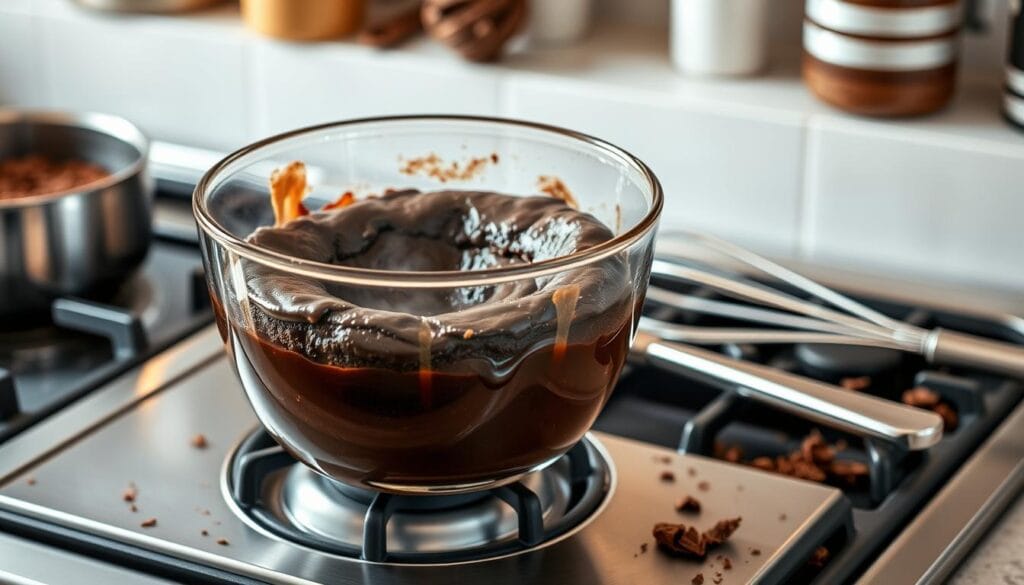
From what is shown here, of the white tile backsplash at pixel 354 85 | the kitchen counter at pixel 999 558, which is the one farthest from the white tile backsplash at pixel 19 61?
the kitchen counter at pixel 999 558

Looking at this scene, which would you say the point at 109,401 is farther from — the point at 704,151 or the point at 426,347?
the point at 704,151

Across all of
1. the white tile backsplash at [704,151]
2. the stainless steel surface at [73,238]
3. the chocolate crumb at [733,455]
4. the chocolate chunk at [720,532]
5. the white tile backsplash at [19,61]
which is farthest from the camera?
the white tile backsplash at [19,61]

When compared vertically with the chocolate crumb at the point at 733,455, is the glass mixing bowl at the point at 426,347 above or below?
above

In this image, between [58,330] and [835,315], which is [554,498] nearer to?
[835,315]

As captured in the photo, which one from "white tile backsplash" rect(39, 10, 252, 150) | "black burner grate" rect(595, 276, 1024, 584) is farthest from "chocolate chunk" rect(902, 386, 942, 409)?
"white tile backsplash" rect(39, 10, 252, 150)

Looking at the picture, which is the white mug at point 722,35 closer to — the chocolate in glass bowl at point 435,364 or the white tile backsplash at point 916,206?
the white tile backsplash at point 916,206

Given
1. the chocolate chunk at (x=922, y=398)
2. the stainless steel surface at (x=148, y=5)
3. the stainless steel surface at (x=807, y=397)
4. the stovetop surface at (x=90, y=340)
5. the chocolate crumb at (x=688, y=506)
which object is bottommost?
the stovetop surface at (x=90, y=340)
